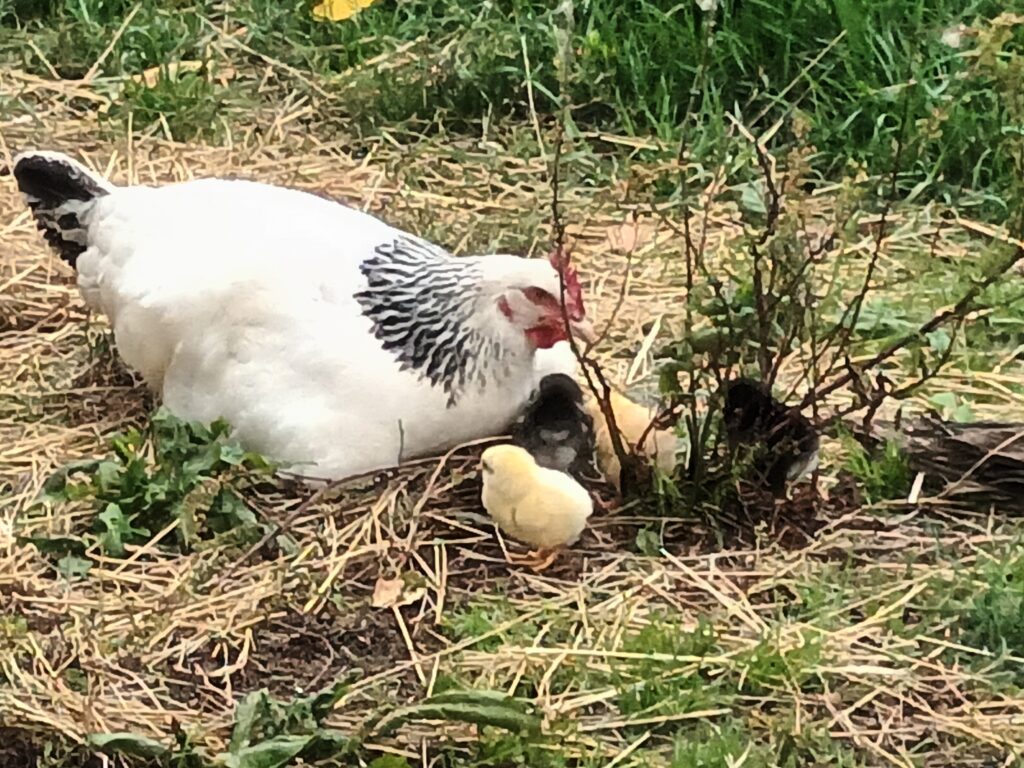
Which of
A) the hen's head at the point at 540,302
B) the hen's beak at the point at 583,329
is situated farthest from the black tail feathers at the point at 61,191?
the hen's beak at the point at 583,329

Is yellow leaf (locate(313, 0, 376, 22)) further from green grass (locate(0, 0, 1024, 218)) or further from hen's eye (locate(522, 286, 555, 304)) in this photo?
hen's eye (locate(522, 286, 555, 304))

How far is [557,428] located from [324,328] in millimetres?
443

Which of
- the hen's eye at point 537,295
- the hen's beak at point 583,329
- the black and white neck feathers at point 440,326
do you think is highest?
the hen's eye at point 537,295

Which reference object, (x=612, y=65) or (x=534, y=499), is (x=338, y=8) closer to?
(x=612, y=65)

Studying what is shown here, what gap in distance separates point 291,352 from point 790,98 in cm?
207

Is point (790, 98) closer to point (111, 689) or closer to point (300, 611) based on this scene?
point (300, 611)

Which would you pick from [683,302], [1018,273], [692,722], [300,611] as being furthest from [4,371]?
[1018,273]

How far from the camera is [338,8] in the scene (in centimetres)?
499

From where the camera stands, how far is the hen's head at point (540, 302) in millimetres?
3084

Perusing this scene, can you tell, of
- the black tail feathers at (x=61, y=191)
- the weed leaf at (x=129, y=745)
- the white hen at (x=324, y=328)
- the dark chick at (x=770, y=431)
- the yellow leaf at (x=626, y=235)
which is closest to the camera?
the weed leaf at (x=129, y=745)

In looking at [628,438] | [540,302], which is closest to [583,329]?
[540,302]

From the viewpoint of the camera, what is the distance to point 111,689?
102 inches

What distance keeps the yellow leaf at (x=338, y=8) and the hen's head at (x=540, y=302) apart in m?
2.02

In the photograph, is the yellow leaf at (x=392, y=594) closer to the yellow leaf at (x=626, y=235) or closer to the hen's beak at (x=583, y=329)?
the hen's beak at (x=583, y=329)
